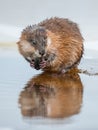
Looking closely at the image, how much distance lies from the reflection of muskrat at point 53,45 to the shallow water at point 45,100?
0.88 feet

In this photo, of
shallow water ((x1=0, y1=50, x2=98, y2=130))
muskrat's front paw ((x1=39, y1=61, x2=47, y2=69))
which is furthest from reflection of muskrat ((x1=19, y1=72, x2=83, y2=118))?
muskrat's front paw ((x1=39, y1=61, x2=47, y2=69))

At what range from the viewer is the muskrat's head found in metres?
9.43

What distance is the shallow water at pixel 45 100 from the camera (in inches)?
234

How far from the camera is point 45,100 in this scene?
711 cm

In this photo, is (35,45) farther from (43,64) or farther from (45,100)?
(45,100)

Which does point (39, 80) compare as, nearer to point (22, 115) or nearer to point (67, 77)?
point (67, 77)

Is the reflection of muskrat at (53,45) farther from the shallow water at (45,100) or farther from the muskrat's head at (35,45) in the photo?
the shallow water at (45,100)

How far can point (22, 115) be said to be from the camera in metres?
6.23

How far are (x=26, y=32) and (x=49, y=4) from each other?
446 centimetres

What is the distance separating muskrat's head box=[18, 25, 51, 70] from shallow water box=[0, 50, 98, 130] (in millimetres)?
238

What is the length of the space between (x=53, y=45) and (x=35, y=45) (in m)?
0.39

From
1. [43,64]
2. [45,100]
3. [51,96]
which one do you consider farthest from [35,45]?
[45,100]

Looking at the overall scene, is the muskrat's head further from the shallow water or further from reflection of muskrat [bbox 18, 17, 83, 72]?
the shallow water

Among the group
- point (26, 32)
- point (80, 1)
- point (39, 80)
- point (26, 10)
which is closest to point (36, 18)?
point (26, 10)
